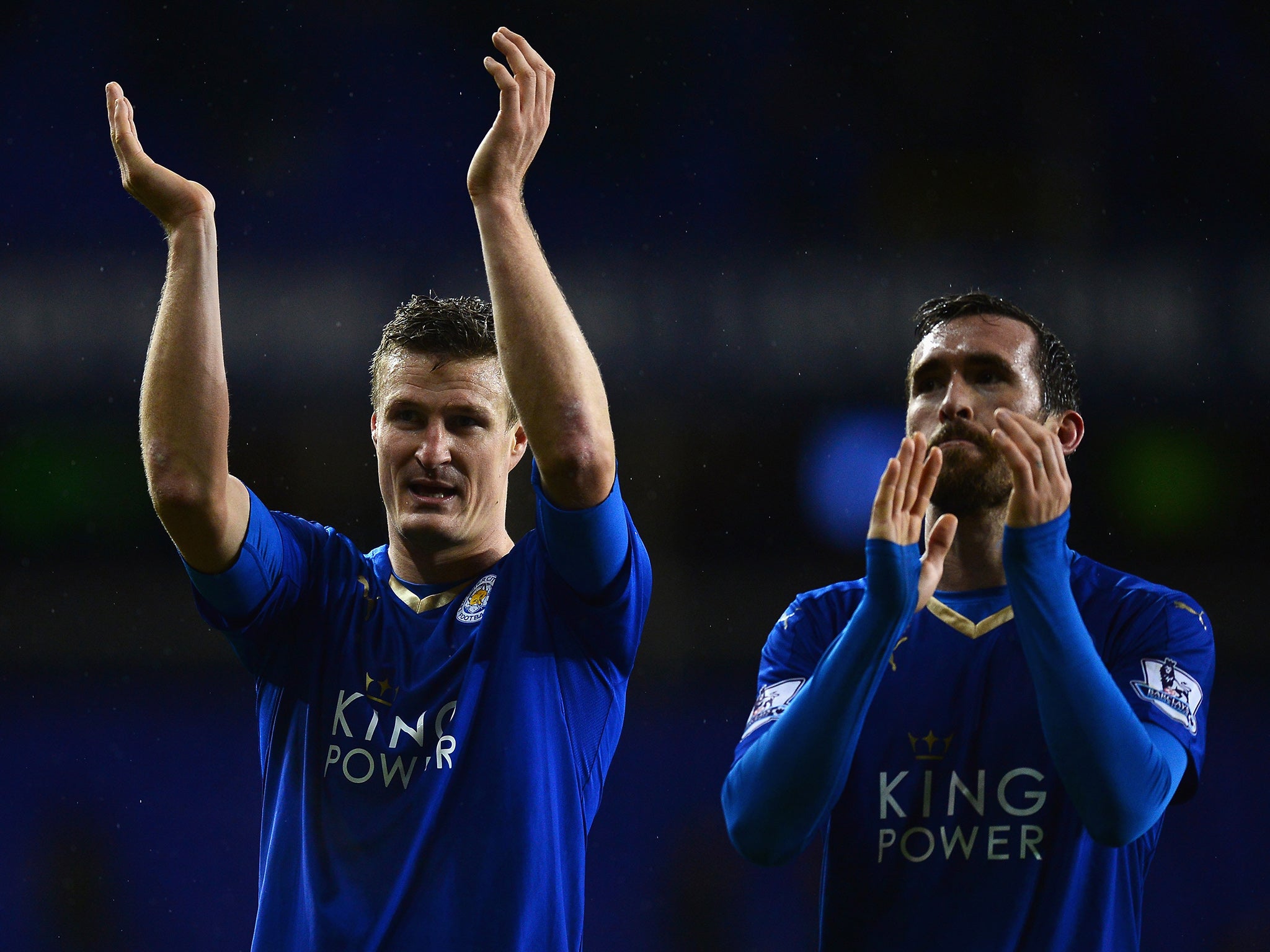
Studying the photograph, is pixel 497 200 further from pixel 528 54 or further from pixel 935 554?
pixel 935 554

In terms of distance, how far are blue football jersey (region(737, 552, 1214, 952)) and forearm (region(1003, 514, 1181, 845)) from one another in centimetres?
12

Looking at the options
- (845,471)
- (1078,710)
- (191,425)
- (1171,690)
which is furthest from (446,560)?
(845,471)

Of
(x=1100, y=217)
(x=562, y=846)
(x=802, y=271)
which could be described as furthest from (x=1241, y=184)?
(x=562, y=846)

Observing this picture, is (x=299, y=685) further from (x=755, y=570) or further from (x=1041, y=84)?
(x=1041, y=84)

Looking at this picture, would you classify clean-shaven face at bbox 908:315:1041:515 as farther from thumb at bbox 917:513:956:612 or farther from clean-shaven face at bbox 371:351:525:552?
clean-shaven face at bbox 371:351:525:552

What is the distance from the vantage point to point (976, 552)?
219 centimetres

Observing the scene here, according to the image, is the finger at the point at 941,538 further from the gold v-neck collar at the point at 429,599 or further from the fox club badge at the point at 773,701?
the gold v-neck collar at the point at 429,599

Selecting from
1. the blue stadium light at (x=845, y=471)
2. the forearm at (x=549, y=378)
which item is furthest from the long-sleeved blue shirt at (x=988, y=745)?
the blue stadium light at (x=845, y=471)

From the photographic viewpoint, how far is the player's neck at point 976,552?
2.16m

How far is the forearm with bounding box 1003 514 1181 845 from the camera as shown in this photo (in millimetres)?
1748

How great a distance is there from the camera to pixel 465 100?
25.5ft

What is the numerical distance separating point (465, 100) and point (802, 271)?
7.79 feet

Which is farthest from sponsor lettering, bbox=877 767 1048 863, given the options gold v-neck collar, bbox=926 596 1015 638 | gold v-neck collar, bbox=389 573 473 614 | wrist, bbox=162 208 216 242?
wrist, bbox=162 208 216 242

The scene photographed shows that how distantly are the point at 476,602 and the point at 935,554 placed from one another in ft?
2.58
